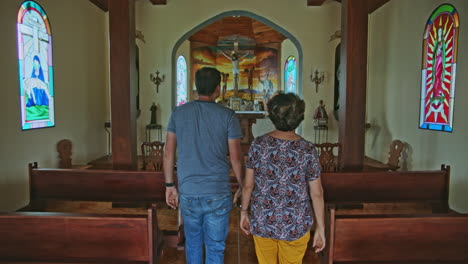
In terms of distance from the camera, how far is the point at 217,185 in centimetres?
181

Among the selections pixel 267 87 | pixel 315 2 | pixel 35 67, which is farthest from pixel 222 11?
pixel 267 87

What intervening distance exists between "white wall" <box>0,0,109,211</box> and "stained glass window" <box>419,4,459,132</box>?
5443mm

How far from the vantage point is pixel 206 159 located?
5.91 ft

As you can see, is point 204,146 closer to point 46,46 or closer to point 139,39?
point 46,46

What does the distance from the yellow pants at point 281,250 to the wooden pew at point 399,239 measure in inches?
9.4

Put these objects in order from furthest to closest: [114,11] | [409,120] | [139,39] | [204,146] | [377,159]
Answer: [139,39]
[377,159]
[409,120]
[114,11]
[204,146]

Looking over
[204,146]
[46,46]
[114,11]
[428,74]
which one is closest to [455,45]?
[428,74]

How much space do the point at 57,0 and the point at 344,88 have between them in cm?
446

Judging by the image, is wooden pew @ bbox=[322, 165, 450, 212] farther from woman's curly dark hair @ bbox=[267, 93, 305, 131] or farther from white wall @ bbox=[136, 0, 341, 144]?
white wall @ bbox=[136, 0, 341, 144]

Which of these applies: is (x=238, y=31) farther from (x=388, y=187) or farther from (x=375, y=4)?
(x=388, y=187)

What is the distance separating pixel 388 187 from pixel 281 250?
1.85m

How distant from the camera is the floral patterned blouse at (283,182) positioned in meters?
1.53

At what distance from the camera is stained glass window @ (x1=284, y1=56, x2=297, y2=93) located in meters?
9.45

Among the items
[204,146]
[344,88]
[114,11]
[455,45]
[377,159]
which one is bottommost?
[377,159]
